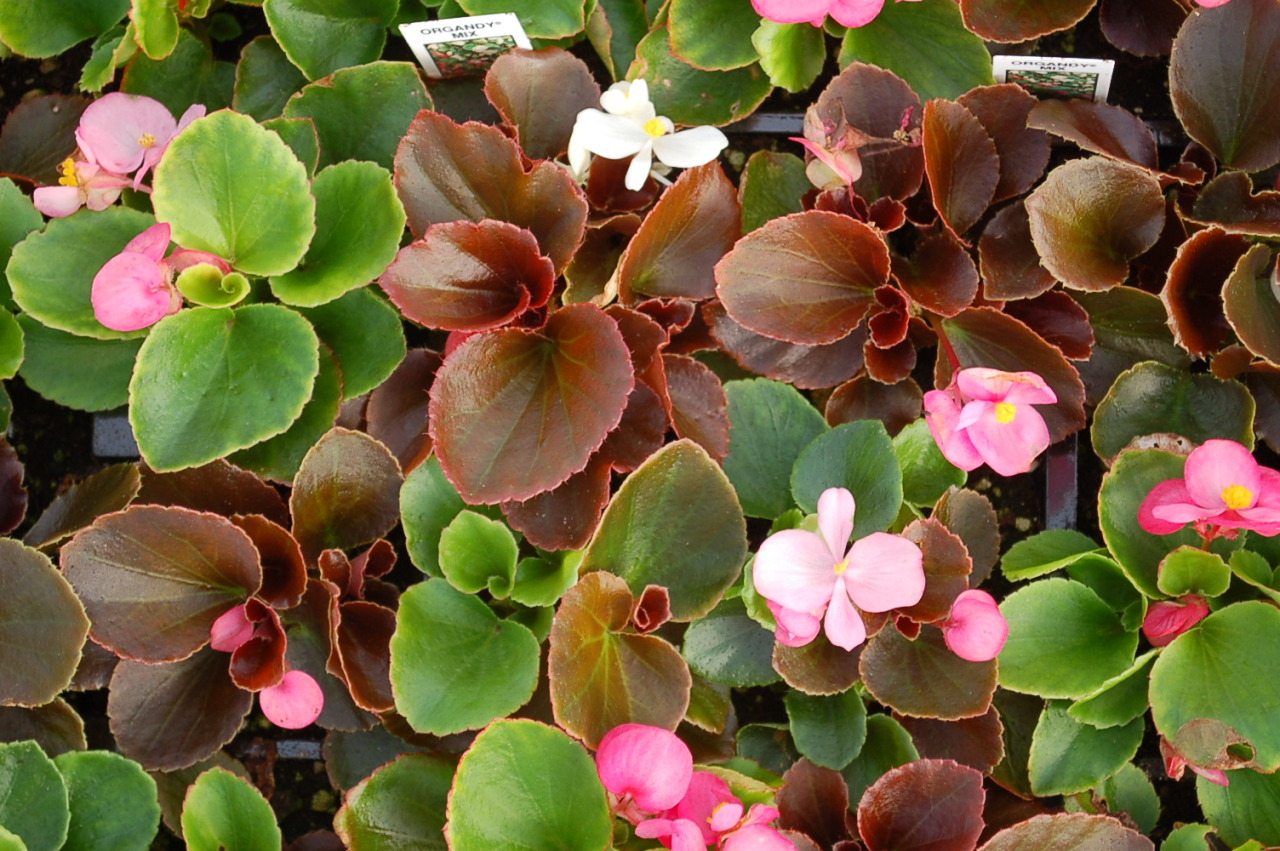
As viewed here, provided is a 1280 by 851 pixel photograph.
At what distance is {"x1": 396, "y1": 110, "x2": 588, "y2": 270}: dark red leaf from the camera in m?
0.97

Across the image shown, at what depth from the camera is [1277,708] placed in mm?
903

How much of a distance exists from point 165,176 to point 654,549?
20.6 inches

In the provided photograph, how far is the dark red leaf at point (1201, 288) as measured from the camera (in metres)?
0.97

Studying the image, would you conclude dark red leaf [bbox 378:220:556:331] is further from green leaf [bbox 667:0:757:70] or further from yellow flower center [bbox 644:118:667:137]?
green leaf [bbox 667:0:757:70]

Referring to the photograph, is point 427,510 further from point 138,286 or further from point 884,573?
point 884,573

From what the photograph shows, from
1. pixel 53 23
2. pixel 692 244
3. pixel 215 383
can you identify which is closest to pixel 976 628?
pixel 692 244

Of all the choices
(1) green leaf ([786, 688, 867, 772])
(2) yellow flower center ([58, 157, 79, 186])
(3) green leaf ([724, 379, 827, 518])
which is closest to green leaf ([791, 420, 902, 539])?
(3) green leaf ([724, 379, 827, 518])

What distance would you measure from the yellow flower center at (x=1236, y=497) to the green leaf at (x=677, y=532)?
37cm

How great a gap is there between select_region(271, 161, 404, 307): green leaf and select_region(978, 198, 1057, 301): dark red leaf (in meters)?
0.52

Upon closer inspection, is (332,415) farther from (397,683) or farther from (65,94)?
(65,94)

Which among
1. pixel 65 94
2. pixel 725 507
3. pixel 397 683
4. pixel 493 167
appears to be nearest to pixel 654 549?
pixel 725 507

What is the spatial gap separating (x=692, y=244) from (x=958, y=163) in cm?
25

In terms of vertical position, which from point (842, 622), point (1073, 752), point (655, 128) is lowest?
point (1073, 752)

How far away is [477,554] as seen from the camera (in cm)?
95
